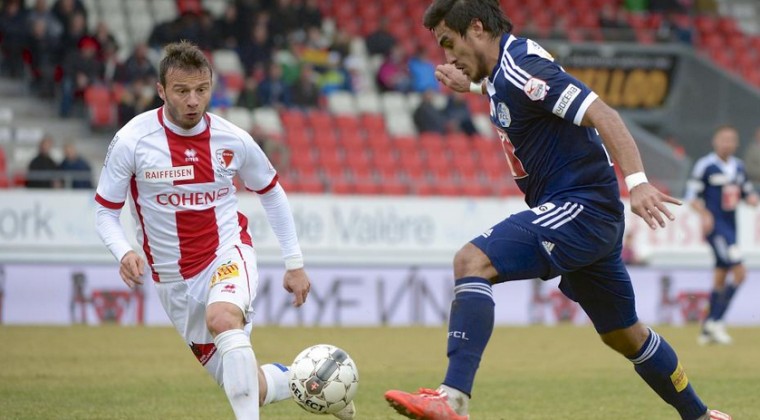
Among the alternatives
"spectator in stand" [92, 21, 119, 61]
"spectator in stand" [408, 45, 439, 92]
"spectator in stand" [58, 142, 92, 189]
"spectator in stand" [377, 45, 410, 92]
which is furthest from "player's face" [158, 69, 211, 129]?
"spectator in stand" [408, 45, 439, 92]

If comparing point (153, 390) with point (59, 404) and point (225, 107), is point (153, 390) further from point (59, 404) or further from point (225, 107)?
point (225, 107)

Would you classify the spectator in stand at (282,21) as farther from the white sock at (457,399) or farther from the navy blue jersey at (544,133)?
the white sock at (457,399)

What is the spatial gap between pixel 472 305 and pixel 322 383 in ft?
4.64

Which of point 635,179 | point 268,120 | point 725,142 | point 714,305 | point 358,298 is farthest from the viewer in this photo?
point 268,120

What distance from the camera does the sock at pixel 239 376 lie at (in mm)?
6211

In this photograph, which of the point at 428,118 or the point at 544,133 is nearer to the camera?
the point at 544,133

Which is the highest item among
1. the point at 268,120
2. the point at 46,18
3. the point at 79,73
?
the point at 46,18

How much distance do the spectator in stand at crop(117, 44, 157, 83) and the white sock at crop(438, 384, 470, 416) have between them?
15249mm

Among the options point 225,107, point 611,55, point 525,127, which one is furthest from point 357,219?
point 525,127

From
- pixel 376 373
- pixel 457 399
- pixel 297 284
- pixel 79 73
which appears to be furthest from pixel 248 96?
Answer: pixel 457 399

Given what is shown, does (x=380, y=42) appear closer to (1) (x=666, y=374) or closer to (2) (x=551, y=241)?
(1) (x=666, y=374)

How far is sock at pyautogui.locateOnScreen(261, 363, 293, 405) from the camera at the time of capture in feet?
23.0

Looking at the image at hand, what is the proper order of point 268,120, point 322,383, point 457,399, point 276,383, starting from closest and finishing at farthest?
point 457,399
point 322,383
point 276,383
point 268,120

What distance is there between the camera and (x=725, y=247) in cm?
1543
